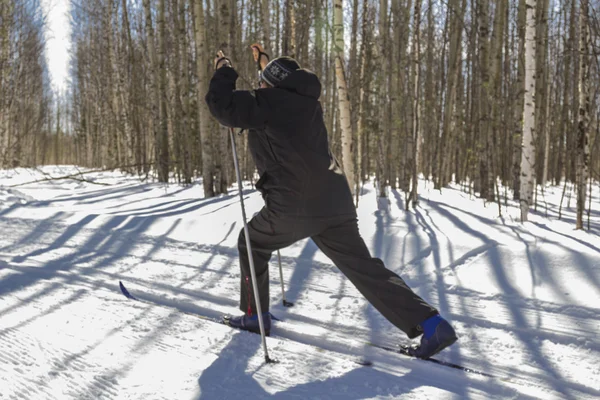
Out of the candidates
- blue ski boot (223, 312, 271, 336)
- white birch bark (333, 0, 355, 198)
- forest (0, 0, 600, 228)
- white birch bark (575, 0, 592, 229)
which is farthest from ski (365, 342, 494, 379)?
white birch bark (333, 0, 355, 198)

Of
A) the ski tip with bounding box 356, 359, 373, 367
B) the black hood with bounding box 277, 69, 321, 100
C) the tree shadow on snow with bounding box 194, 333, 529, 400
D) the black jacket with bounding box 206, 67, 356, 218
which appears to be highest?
the black hood with bounding box 277, 69, 321, 100

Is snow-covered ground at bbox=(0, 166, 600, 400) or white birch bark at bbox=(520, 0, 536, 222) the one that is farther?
white birch bark at bbox=(520, 0, 536, 222)

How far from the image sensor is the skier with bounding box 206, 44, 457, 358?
2639 millimetres

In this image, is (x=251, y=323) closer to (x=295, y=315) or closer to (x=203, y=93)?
(x=295, y=315)

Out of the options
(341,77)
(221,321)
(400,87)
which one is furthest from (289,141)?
(400,87)

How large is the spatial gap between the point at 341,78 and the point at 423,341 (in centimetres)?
484

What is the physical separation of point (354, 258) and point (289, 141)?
783 millimetres

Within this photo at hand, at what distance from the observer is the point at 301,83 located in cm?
270

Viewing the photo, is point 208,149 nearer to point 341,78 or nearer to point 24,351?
point 341,78

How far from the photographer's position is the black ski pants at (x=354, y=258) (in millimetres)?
2779

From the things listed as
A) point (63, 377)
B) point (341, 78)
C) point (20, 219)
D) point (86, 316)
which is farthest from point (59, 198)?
point (63, 377)

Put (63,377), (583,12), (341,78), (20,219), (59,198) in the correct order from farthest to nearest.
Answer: (59,198) → (20,219) → (341,78) → (583,12) → (63,377)

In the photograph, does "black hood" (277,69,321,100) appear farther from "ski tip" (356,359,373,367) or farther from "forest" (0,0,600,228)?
"forest" (0,0,600,228)

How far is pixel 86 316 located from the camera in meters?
3.41
